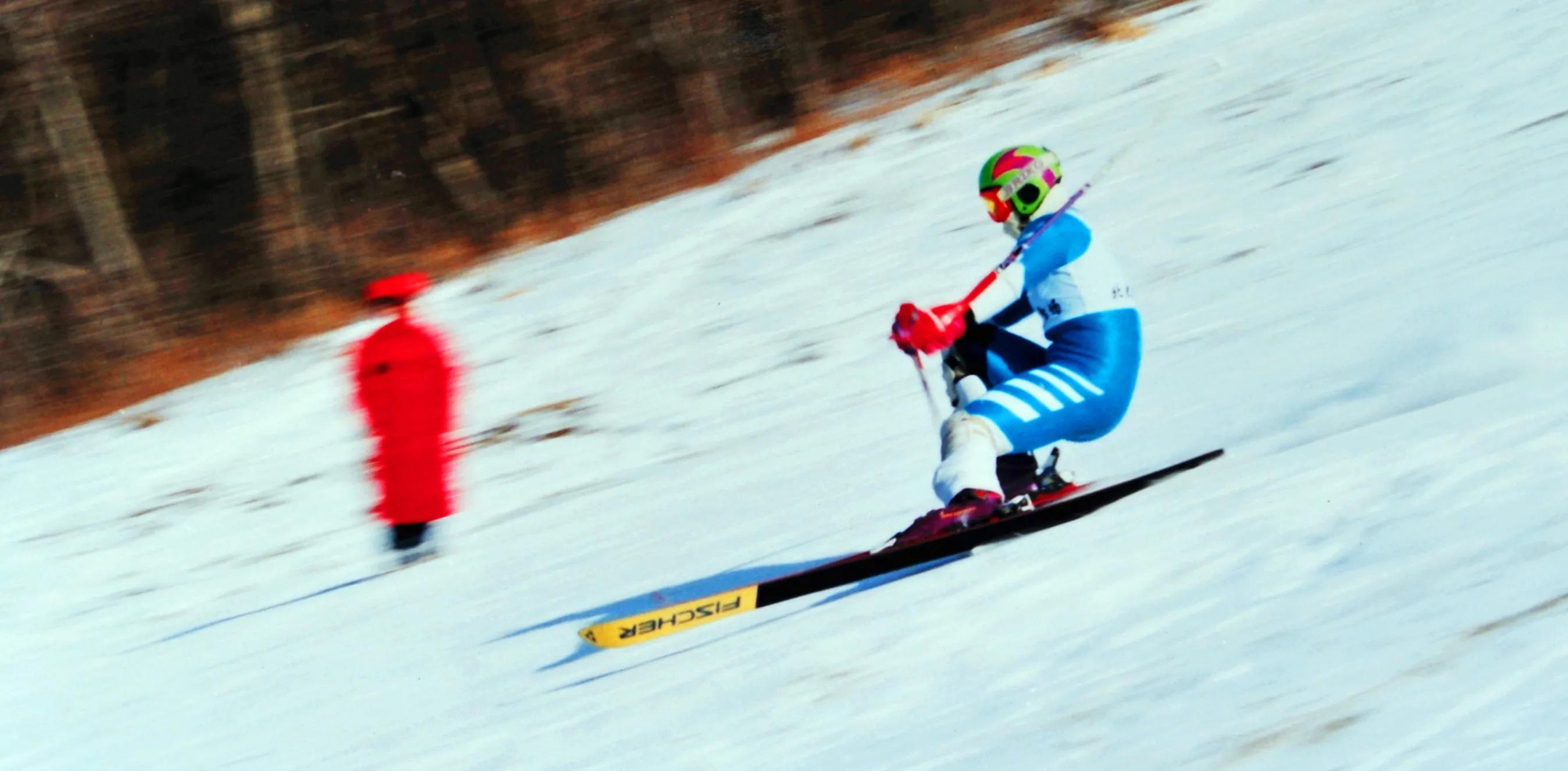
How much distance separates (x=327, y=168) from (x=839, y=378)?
1122 centimetres

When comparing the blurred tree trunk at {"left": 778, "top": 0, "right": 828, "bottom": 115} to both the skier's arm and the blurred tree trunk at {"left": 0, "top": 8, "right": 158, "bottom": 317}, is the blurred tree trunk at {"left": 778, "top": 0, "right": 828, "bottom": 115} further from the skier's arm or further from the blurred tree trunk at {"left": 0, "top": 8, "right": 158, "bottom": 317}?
the skier's arm

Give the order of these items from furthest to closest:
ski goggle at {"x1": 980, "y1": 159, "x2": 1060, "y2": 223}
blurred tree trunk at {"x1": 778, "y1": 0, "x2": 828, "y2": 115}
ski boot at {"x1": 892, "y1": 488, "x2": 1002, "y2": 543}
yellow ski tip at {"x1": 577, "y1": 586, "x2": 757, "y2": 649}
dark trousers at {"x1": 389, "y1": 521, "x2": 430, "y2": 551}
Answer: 1. blurred tree trunk at {"x1": 778, "y1": 0, "x2": 828, "y2": 115}
2. dark trousers at {"x1": 389, "y1": 521, "x2": 430, "y2": 551}
3. ski goggle at {"x1": 980, "y1": 159, "x2": 1060, "y2": 223}
4. yellow ski tip at {"x1": 577, "y1": 586, "x2": 757, "y2": 649}
5. ski boot at {"x1": 892, "y1": 488, "x2": 1002, "y2": 543}

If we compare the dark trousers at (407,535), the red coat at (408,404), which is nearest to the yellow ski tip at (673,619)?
the red coat at (408,404)

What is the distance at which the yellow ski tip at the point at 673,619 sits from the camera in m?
4.78

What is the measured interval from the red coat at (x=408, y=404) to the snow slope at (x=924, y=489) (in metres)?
0.45

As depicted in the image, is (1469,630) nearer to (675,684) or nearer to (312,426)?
(675,684)

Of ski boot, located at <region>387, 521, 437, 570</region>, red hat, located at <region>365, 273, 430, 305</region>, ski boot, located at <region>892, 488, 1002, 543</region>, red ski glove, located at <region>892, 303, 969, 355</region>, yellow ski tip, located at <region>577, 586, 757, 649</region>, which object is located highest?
red hat, located at <region>365, 273, 430, 305</region>

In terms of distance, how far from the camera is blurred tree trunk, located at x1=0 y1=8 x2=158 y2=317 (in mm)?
16469

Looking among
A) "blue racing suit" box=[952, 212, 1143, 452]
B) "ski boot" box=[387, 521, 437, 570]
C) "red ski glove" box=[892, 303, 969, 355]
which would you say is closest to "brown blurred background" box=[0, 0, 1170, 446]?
"ski boot" box=[387, 521, 437, 570]

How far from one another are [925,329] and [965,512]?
529 mm

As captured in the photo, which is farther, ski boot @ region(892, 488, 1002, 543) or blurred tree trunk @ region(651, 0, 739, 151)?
blurred tree trunk @ region(651, 0, 739, 151)

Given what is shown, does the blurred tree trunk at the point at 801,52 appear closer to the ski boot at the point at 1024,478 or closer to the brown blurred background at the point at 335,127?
the brown blurred background at the point at 335,127

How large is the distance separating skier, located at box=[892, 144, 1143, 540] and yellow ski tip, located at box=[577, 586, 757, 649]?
52cm

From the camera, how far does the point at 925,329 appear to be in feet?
15.5
